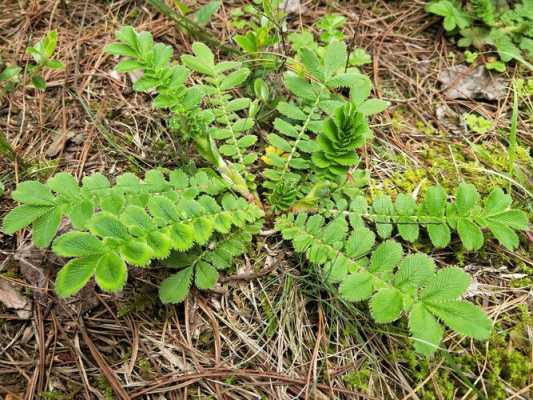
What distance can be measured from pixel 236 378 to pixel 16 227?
1.03 m

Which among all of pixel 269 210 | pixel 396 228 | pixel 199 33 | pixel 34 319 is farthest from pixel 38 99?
pixel 396 228

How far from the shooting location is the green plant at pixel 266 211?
167cm

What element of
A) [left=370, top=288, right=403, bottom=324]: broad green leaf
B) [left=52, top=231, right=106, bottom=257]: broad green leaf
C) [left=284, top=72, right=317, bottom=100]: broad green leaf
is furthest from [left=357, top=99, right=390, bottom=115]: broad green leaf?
[left=52, top=231, right=106, bottom=257]: broad green leaf

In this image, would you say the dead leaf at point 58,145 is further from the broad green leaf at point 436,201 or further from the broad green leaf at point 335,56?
the broad green leaf at point 436,201

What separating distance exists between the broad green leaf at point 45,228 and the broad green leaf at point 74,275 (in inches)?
14.4

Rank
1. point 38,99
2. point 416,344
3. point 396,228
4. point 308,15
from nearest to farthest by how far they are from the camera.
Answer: point 416,344
point 396,228
point 38,99
point 308,15

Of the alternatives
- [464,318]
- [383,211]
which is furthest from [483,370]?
[383,211]

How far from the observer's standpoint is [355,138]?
6.68ft

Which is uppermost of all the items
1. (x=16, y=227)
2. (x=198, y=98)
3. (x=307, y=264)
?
(x=198, y=98)

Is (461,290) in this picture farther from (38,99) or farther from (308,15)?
(38,99)

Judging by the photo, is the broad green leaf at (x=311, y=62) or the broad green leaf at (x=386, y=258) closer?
the broad green leaf at (x=386, y=258)

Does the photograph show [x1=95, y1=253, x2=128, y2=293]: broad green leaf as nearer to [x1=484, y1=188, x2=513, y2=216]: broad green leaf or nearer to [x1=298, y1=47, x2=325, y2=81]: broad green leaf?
[x1=298, y1=47, x2=325, y2=81]: broad green leaf

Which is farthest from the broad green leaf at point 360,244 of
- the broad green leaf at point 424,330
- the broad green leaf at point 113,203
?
the broad green leaf at point 113,203

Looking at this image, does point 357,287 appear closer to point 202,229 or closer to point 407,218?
point 407,218
